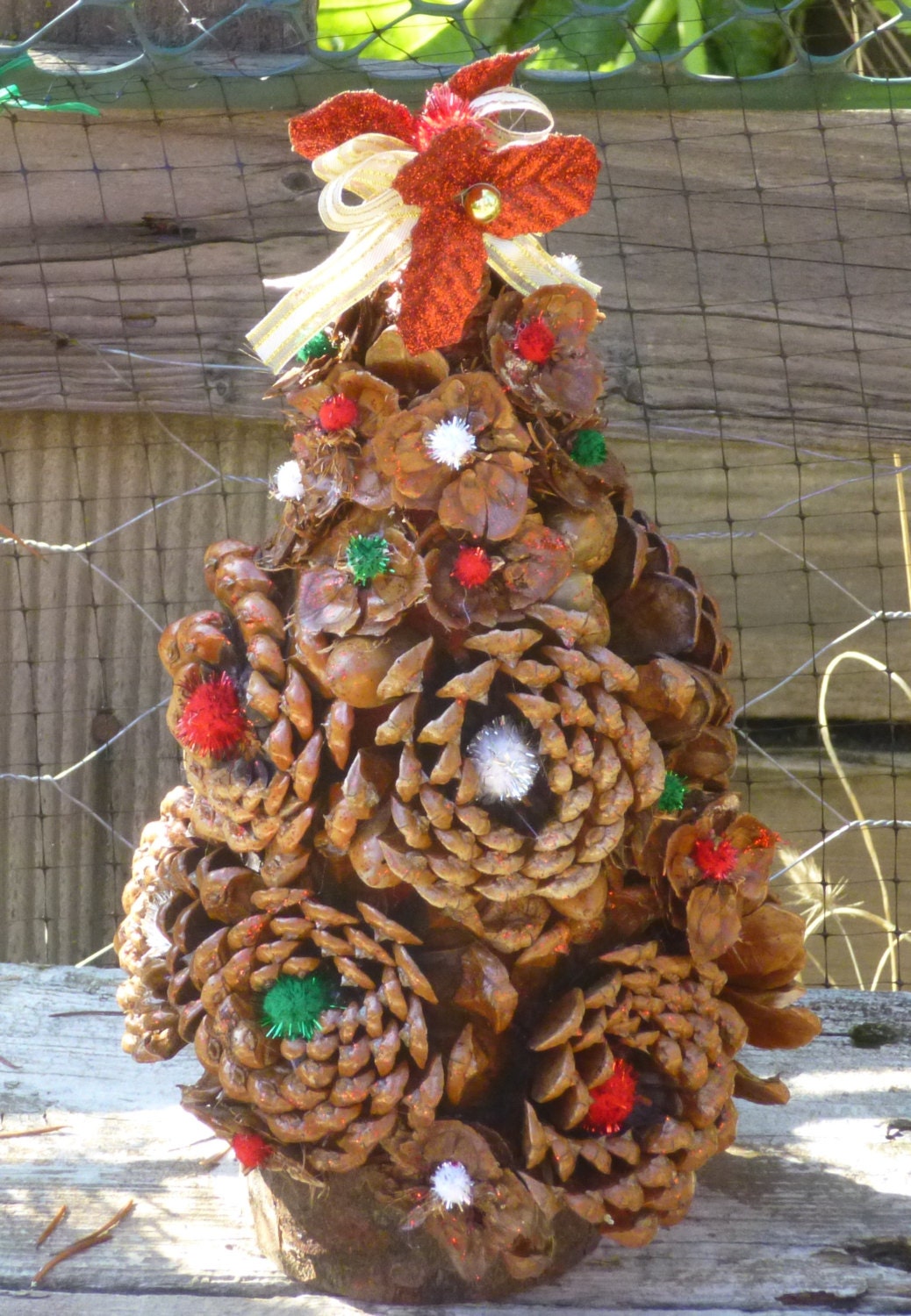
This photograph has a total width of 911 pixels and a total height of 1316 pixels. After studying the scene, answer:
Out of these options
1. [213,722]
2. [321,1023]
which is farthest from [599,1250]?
[213,722]

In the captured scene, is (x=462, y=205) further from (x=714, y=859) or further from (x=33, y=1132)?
(x=33, y=1132)

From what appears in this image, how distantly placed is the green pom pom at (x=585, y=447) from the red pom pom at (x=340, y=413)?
128mm

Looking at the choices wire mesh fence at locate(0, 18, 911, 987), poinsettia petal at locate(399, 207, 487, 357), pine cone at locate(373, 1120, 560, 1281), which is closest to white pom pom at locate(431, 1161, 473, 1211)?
pine cone at locate(373, 1120, 560, 1281)

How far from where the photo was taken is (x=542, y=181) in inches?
26.2

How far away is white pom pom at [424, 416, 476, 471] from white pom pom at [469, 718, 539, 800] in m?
0.14

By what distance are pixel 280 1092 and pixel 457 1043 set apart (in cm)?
10

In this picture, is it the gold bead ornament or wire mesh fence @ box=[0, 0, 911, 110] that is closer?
the gold bead ornament

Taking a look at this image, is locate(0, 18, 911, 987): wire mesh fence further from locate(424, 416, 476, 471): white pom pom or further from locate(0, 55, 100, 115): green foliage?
locate(424, 416, 476, 471): white pom pom

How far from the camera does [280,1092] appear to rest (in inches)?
27.4

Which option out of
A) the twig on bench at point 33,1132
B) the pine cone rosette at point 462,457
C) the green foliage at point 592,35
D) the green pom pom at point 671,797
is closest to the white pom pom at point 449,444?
the pine cone rosette at point 462,457

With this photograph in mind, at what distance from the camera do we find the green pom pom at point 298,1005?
690 millimetres

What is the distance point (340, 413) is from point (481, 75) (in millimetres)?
198

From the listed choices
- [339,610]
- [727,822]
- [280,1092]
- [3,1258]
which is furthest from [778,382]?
[3,1258]

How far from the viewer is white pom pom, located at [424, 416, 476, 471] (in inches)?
25.5
